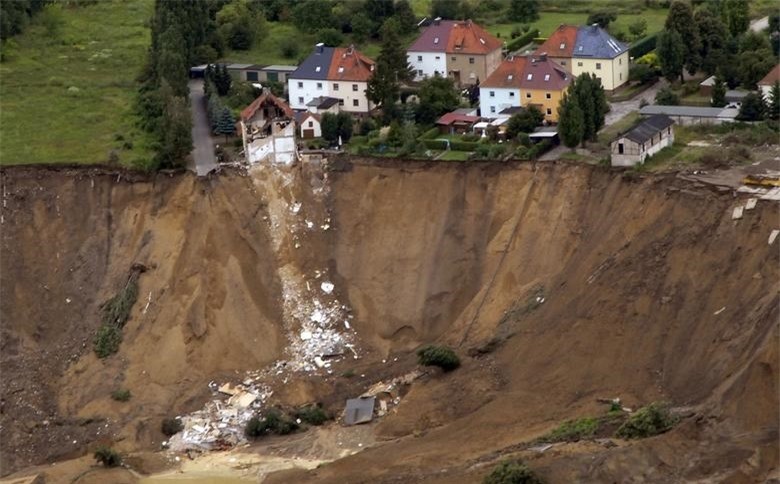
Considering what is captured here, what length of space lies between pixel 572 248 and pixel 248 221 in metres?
12.7

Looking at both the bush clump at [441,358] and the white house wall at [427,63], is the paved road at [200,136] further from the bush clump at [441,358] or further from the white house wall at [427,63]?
the bush clump at [441,358]

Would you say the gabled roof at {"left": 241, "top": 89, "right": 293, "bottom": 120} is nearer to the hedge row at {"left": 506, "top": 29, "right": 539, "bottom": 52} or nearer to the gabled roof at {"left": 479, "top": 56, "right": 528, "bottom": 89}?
the gabled roof at {"left": 479, "top": 56, "right": 528, "bottom": 89}

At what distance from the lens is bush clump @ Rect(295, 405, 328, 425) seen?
63.5 m

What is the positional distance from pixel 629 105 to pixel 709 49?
5.03 meters

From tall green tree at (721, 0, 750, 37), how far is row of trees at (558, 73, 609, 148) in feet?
49.9

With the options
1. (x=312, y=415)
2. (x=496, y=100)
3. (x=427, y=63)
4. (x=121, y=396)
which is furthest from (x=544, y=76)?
(x=121, y=396)

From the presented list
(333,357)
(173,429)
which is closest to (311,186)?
(333,357)

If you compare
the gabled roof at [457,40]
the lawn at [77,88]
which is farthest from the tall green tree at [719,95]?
the lawn at [77,88]

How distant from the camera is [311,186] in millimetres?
72312

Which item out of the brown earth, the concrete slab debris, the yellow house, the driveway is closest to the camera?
the brown earth

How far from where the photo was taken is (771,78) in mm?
75438

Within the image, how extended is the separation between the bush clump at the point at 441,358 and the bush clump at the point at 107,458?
11.0m

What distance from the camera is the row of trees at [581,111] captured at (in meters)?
70.7

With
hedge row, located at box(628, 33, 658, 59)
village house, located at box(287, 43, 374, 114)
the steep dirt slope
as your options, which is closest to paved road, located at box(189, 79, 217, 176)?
village house, located at box(287, 43, 374, 114)
